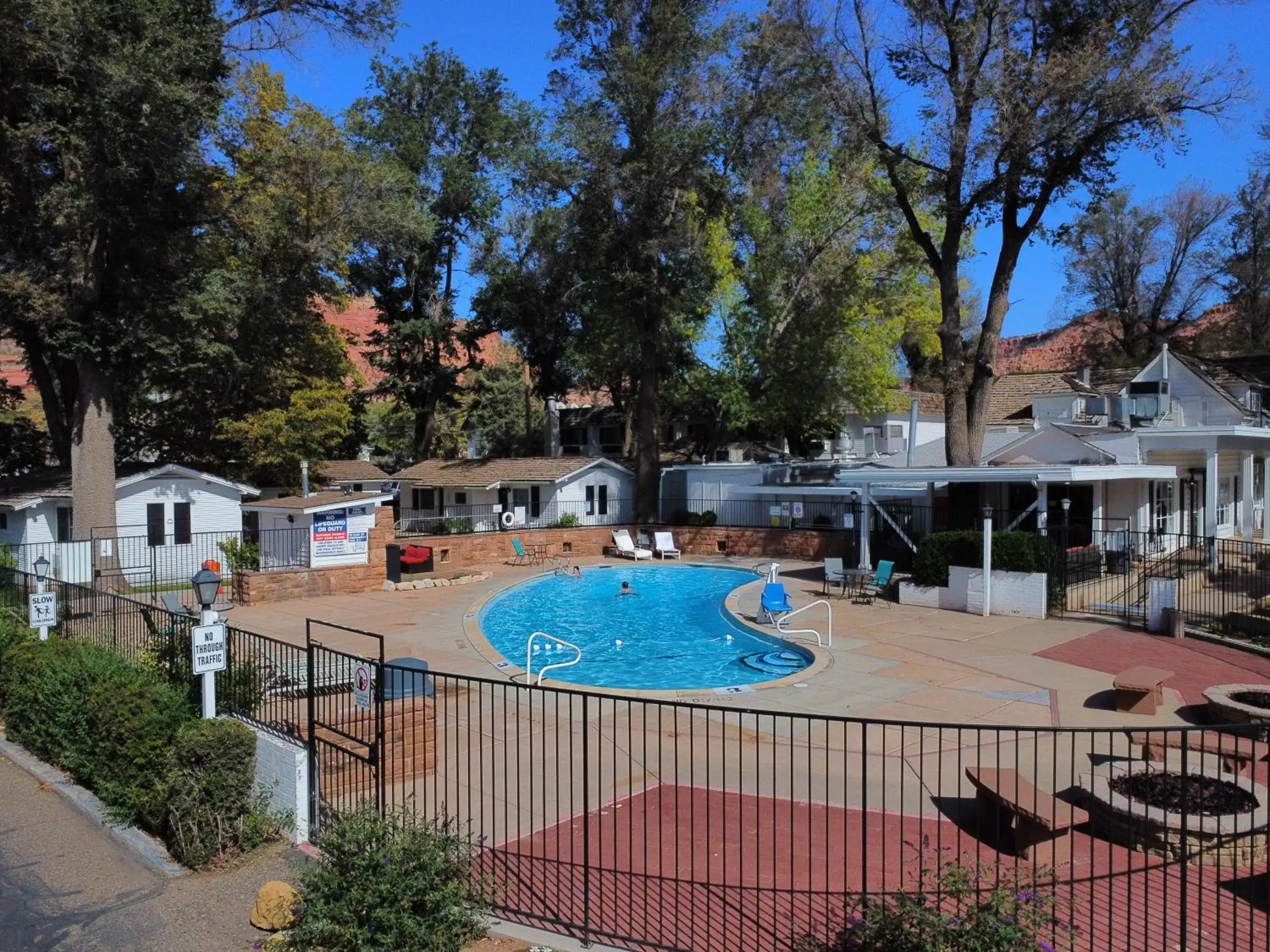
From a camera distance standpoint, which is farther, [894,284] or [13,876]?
[894,284]

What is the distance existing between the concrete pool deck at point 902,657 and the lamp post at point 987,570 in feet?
1.39

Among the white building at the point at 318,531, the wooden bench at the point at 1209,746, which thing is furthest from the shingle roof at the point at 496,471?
the wooden bench at the point at 1209,746

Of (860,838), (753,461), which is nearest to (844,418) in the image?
Answer: (753,461)

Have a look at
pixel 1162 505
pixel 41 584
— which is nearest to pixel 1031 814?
pixel 41 584

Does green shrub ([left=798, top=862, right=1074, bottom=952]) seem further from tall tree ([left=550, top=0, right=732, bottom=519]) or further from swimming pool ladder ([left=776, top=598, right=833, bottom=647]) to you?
tall tree ([left=550, top=0, right=732, bottom=519])

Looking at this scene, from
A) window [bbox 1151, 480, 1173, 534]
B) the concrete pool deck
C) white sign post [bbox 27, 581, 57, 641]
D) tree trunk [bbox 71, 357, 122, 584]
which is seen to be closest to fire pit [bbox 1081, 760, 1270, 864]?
the concrete pool deck

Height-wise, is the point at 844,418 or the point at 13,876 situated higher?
the point at 844,418

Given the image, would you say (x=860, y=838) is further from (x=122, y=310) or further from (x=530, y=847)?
(x=122, y=310)

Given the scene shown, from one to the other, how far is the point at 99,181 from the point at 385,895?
23.8 m

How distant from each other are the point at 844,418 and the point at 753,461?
16.1 feet

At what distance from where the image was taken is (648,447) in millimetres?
36312

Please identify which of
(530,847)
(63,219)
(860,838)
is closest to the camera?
(530,847)

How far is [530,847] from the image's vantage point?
6895 mm

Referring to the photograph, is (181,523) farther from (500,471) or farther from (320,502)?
(500,471)
